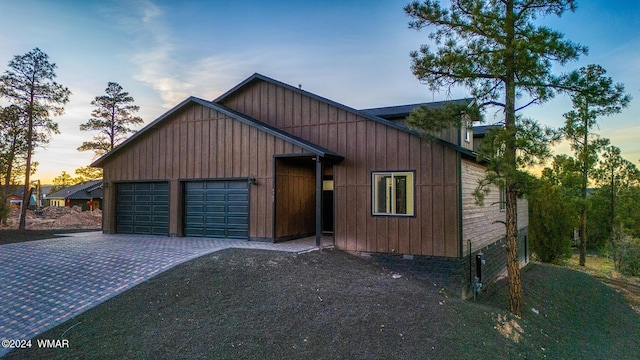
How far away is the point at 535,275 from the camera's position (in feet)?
49.9

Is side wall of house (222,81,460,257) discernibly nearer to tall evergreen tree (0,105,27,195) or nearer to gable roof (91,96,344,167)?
gable roof (91,96,344,167)

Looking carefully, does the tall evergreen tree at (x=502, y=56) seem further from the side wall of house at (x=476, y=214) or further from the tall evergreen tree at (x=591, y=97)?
the side wall of house at (x=476, y=214)

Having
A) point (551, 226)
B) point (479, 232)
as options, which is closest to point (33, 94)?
point (479, 232)

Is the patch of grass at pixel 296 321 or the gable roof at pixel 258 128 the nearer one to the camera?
the patch of grass at pixel 296 321

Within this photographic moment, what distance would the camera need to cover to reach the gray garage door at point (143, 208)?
12797mm

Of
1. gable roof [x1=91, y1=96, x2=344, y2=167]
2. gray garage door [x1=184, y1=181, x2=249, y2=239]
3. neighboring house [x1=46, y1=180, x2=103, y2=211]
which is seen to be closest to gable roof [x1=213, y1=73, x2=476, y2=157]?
gable roof [x1=91, y1=96, x2=344, y2=167]

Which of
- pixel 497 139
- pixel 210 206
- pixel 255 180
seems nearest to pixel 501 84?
pixel 497 139

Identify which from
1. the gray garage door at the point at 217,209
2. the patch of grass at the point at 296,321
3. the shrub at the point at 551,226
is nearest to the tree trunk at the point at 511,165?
the patch of grass at the point at 296,321

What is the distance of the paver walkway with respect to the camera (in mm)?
5918

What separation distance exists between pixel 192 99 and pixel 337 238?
6972 millimetres

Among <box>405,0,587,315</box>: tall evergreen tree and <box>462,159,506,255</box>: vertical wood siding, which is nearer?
<box>405,0,587,315</box>: tall evergreen tree

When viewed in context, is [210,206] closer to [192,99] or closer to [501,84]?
[192,99]

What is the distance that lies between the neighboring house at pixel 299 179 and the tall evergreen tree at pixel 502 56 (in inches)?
54.1

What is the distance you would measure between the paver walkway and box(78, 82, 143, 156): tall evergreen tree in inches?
691
